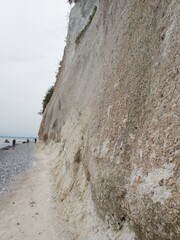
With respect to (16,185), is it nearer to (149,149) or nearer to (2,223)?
(2,223)

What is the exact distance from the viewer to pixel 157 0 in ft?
16.6

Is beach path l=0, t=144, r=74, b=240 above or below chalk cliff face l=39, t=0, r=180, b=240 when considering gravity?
below

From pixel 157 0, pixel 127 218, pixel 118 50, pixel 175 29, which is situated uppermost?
pixel 157 0

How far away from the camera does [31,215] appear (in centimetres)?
781

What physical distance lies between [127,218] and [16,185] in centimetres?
844

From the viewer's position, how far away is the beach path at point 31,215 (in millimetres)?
6500

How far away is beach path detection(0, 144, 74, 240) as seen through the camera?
21.3ft

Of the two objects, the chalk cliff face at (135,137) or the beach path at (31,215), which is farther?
the beach path at (31,215)

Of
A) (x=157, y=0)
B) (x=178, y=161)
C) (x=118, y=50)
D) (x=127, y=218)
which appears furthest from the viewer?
(x=118, y=50)

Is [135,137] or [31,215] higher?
[135,137]

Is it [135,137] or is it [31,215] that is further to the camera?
[31,215]

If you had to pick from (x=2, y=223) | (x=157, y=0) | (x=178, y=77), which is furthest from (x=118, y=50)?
(x=2, y=223)

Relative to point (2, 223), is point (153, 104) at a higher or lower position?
higher

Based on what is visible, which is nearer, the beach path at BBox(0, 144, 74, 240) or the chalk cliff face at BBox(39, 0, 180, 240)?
the chalk cliff face at BBox(39, 0, 180, 240)
